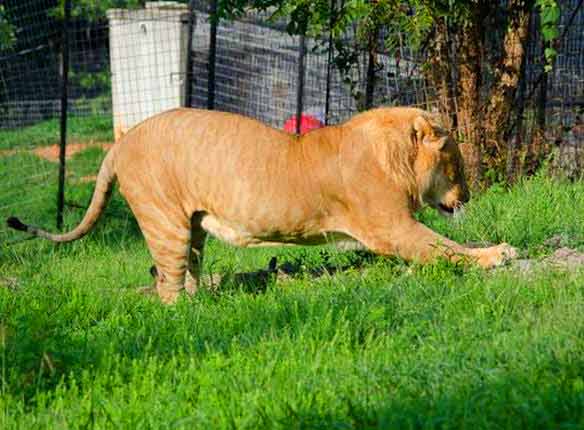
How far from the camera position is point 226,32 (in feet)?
49.6

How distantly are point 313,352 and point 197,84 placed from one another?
428 inches

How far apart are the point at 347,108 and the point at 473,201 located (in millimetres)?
3113

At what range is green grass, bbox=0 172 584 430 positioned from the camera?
12.2 ft

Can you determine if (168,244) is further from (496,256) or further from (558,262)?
(558,262)

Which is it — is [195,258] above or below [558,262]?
below

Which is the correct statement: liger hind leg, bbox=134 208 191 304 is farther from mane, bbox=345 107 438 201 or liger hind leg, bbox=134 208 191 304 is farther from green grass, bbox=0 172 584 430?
mane, bbox=345 107 438 201

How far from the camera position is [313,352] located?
4.49m

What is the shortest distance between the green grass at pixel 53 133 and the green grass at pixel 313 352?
8845 mm

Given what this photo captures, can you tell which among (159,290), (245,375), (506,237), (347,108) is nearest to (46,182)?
(347,108)

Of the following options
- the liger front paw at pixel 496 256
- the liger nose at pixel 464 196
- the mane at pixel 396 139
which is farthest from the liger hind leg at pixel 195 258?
the liger front paw at pixel 496 256

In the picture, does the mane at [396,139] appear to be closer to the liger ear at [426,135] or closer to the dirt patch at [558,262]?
the liger ear at [426,135]

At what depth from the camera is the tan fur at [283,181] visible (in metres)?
6.35

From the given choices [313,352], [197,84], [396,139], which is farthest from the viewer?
[197,84]

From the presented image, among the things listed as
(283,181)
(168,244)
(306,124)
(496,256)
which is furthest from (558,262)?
(306,124)
